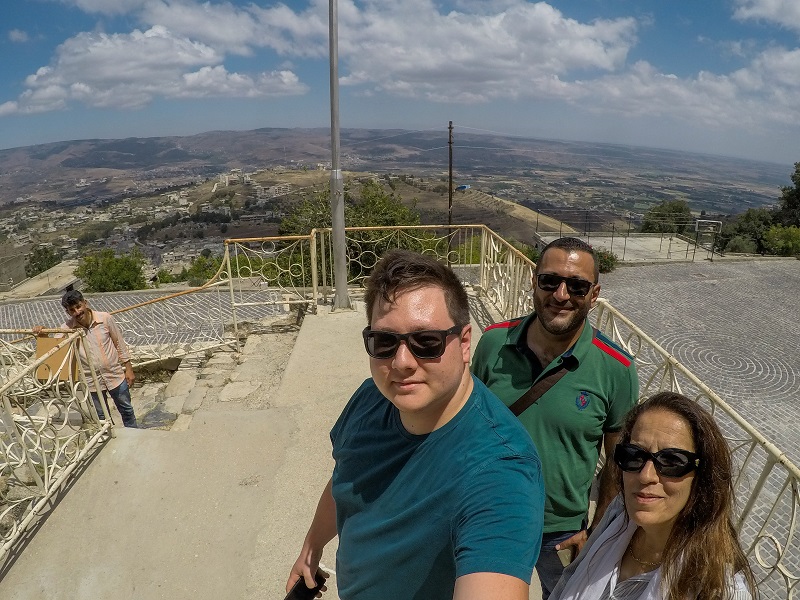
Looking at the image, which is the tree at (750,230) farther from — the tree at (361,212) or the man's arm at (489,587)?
the man's arm at (489,587)

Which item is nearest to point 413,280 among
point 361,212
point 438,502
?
point 438,502

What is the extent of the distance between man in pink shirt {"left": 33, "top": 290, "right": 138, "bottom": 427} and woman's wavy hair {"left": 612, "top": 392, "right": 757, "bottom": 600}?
177 inches

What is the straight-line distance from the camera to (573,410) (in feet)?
6.53

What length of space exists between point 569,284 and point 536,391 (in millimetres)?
506

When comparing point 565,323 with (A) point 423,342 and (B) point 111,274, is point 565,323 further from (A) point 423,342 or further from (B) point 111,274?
(B) point 111,274

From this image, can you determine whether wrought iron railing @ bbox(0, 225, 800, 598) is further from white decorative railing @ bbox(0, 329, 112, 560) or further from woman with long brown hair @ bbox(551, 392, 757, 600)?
woman with long brown hair @ bbox(551, 392, 757, 600)

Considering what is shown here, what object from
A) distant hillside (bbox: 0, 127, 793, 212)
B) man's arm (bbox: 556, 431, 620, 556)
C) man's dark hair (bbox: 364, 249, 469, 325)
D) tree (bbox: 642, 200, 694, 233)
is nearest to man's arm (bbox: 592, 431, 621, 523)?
man's arm (bbox: 556, 431, 620, 556)

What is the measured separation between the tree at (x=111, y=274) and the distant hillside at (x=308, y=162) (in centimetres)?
4925

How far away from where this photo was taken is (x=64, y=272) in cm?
3947

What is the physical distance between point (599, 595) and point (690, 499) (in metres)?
0.42

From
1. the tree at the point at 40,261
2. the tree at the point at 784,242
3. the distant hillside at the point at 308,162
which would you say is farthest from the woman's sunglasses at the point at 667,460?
the distant hillside at the point at 308,162

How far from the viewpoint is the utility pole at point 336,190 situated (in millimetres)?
6012

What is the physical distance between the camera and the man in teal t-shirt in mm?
1160

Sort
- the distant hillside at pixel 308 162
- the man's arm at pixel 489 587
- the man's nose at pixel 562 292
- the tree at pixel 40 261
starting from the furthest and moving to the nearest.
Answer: the distant hillside at pixel 308 162 → the tree at pixel 40 261 → the man's nose at pixel 562 292 → the man's arm at pixel 489 587
